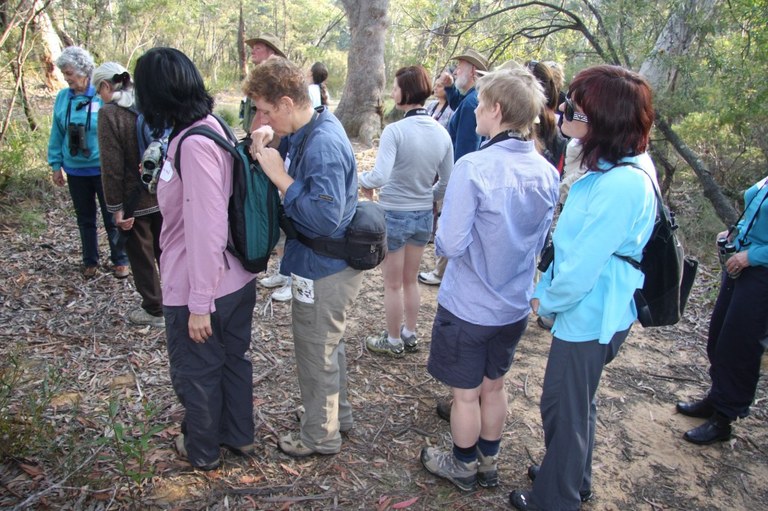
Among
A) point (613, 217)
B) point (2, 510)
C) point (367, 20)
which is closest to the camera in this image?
point (613, 217)

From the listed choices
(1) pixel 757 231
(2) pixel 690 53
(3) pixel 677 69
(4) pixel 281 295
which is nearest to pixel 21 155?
(4) pixel 281 295

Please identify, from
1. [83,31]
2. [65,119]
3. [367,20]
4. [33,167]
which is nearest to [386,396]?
[65,119]

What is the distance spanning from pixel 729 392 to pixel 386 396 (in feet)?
7.06

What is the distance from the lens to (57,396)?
10.5ft

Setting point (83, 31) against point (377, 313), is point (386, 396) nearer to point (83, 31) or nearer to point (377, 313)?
point (377, 313)

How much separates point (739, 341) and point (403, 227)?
219 cm

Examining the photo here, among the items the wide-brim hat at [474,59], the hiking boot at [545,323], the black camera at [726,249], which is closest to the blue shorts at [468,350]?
the black camera at [726,249]

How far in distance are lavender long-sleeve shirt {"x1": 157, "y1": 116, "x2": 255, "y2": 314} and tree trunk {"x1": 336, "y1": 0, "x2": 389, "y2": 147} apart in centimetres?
861

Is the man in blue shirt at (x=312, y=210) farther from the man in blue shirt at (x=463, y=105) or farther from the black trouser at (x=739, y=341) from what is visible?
the black trouser at (x=739, y=341)

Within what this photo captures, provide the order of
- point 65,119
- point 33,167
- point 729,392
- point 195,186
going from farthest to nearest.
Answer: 1. point 33,167
2. point 65,119
3. point 729,392
4. point 195,186

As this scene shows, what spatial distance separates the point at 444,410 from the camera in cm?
333

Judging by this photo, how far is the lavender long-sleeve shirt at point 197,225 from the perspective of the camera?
2168 mm

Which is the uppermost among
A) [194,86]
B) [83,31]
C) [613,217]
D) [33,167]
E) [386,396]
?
[83,31]

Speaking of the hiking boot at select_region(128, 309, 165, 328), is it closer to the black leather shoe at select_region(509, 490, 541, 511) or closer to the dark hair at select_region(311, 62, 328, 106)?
the black leather shoe at select_region(509, 490, 541, 511)
